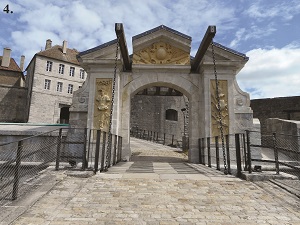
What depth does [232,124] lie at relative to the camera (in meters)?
8.29

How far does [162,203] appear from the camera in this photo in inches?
132

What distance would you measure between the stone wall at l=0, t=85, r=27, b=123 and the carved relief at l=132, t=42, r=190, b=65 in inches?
1055

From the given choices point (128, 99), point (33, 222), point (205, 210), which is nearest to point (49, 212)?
point (33, 222)

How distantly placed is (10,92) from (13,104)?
1.64 metres

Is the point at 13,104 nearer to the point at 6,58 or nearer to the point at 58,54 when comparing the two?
the point at 6,58

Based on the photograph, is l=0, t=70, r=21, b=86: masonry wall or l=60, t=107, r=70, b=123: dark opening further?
l=60, t=107, r=70, b=123: dark opening

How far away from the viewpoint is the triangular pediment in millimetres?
9102

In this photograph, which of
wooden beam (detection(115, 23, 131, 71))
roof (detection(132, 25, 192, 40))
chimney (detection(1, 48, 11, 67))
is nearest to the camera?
wooden beam (detection(115, 23, 131, 71))

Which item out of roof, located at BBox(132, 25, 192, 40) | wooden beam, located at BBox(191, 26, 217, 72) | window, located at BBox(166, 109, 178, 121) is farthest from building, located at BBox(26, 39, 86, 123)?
wooden beam, located at BBox(191, 26, 217, 72)

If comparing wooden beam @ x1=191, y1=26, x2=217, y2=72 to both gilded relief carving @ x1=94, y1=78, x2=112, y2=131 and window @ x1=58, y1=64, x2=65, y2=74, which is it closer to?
gilded relief carving @ x1=94, y1=78, x2=112, y2=131

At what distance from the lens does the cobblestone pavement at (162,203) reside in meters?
2.79

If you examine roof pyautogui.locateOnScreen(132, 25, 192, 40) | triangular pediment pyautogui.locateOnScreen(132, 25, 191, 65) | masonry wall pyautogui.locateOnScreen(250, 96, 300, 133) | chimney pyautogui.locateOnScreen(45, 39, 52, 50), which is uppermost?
chimney pyautogui.locateOnScreen(45, 39, 52, 50)

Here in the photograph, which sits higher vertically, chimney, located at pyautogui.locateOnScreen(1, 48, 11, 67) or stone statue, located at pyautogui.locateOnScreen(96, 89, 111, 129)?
chimney, located at pyautogui.locateOnScreen(1, 48, 11, 67)

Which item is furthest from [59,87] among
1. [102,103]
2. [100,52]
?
[102,103]
